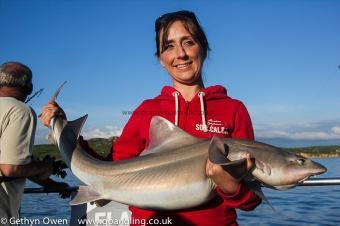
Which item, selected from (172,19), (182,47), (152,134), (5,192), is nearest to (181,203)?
(152,134)

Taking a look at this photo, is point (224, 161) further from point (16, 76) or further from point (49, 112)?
point (16, 76)

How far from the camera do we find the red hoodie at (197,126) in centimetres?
340

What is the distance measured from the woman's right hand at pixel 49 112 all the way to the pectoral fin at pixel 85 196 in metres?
0.94

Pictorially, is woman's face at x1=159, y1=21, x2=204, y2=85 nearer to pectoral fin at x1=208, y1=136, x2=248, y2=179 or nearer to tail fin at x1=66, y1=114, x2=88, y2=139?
pectoral fin at x1=208, y1=136, x2=248, y2=179

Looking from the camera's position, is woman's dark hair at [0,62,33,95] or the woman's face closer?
the woman's face

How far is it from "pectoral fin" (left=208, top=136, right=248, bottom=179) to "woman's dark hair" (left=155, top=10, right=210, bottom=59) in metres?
1.20

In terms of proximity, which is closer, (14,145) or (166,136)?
(166,136)

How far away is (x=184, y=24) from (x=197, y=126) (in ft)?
3.42

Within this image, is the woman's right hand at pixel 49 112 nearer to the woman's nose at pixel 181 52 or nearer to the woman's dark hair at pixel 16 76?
the woman's dark hair at pixel 16 76

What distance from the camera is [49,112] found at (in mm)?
4457

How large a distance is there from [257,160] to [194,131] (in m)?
0.68

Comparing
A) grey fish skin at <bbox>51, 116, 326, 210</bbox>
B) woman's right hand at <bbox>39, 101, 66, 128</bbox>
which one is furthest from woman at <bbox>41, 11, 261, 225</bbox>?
woman's right hand at <bbox>39, 101, 66, 128</bbox>

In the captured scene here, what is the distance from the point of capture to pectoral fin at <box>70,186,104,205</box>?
3.87 m

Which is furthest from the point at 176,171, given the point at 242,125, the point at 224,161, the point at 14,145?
the point at 14,145
